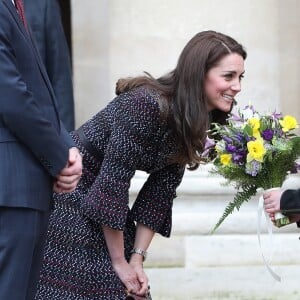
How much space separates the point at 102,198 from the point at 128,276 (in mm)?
361

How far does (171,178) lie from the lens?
3.85m

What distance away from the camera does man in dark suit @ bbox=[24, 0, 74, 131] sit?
4973mm

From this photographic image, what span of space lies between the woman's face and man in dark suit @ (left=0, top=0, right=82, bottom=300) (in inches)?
34.8

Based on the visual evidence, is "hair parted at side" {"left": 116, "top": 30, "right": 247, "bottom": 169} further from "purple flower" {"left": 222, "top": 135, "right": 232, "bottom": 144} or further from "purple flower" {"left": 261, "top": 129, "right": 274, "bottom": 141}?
"purple flower" {"left": 261, "top": 129, "right": 274, "bottom": 141}

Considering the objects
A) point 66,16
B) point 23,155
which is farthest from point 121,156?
point 66,16

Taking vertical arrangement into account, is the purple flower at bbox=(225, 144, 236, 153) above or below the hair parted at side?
below

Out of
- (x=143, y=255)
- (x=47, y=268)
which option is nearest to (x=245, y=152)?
(x=143, y=255)

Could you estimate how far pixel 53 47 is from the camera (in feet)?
16.6

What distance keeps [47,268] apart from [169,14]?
257cm

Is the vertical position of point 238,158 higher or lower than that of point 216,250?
higher

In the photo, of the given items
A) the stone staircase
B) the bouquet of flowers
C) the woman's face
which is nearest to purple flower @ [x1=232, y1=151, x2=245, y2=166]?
the bouquet of flowers

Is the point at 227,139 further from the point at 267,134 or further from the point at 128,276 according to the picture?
the point at 128,276

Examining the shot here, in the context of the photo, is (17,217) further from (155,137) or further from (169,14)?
(169,14)

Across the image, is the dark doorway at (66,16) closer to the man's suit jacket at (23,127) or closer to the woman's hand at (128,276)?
the woman's hand at (128,276)
